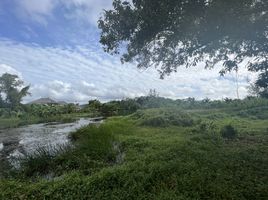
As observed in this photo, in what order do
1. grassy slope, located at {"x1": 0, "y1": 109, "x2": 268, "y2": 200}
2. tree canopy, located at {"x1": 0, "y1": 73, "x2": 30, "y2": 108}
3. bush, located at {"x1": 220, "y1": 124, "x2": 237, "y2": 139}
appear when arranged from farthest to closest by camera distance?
tree canopy, located at {"x1": 0, "y1": 73, "x2": 30, "y2": 108} → bush, located at {"x1": 220, "y1": 124, "x2": 237, "y2": 139} → grassy slope, located at {"x1": 0, "y1": 109, "x2": 268, "y2": 200}

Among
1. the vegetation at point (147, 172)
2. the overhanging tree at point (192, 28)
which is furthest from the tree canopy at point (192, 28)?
the vegetation at point (147, 172)

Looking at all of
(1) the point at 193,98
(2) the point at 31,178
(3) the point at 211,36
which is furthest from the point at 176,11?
(1) the point at 193,98

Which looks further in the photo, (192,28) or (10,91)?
(10,91)

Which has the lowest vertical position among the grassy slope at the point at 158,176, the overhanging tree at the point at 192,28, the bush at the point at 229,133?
the grassy slope at the point at 158,176

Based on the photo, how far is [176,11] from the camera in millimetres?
8797

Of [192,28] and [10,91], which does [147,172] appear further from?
[10,91]

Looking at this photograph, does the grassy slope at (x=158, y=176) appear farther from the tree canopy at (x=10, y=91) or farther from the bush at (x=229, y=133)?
the tree canopy at (x=10, y=91)

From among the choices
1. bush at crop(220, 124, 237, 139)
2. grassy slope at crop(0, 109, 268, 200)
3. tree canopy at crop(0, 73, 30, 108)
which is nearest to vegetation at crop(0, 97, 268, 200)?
grassy slope at crop(0, 109, 268, 200)

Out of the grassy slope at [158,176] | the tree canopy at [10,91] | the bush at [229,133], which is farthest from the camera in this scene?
the tree canopy at [10,91]

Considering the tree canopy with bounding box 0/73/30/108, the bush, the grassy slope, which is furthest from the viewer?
the tree canopy with bounding box 0/73/30/108

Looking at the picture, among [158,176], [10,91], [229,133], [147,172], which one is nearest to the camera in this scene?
[158,176]

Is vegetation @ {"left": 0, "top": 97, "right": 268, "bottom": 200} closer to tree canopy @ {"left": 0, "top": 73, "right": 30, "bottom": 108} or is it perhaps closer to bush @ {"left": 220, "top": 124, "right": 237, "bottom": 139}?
bush @ {"left": 220, "top": 124, "right": 237, "bottom": 139}

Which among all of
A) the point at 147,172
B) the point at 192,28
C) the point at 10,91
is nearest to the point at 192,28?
the point at 192,28

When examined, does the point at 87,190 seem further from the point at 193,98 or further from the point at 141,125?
the point at 193,98
